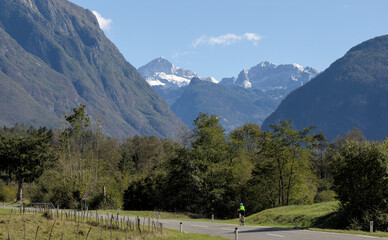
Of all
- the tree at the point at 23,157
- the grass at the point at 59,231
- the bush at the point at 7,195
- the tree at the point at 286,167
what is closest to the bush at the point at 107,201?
the tree at the point at 23,157

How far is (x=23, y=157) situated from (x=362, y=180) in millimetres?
59493

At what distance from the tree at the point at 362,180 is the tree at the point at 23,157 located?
57566 millimetres

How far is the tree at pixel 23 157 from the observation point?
74.4m

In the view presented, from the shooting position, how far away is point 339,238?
2506 cm

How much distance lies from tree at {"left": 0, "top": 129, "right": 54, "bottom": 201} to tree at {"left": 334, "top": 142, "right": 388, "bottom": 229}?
57566mm

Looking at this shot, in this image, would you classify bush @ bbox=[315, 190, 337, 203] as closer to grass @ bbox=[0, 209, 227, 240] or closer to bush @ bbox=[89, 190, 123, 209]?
bush @ bbox=[89, 190, 123, 209]

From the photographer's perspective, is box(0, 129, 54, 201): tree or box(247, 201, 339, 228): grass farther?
box(0, 129, 54, 201): tree

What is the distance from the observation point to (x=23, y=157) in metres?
74.1

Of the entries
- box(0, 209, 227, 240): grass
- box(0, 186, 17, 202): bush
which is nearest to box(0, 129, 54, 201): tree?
box(0, 186, 17, 202): bush

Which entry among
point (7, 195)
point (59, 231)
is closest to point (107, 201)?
point (7, 195)

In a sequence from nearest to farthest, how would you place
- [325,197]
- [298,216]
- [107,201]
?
[298,216]
[107,201]
[325,197]

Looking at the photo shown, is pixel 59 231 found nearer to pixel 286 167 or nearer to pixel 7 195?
pixel 286 167

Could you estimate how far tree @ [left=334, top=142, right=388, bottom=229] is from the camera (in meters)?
31.1

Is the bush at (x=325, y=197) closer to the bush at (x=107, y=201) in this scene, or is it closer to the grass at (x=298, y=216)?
the grass at (x=298, y=216)
